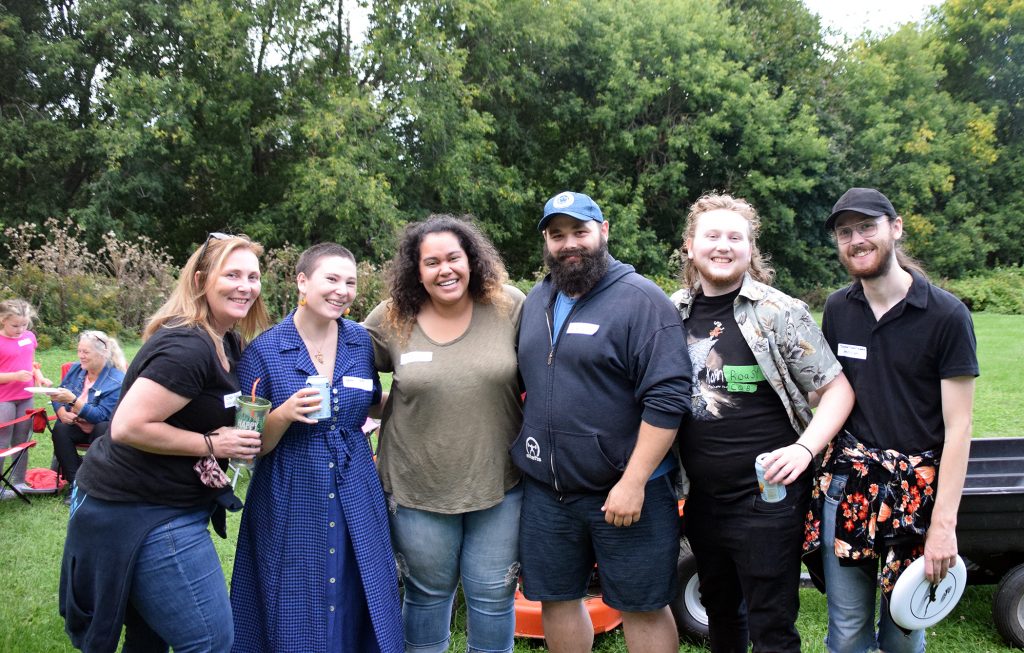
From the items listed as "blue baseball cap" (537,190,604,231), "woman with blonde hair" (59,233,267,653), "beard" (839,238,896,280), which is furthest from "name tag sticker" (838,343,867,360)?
"woman with blonde hair" (59,233,267,653)

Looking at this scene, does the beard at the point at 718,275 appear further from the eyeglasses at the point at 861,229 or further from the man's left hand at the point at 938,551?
the man's left hand at the point at 938,551

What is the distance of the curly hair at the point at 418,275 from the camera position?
9.97 ft

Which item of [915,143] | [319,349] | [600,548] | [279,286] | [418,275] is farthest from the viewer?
[915,143]

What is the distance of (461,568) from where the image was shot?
3.03m

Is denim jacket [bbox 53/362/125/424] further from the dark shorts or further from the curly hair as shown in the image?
the dark shorts

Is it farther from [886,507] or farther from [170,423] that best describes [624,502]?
[170,423]

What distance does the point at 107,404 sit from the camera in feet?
21.8

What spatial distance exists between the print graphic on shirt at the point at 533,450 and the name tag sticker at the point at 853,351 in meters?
1.14

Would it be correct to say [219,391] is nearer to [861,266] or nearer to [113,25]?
[861,266]

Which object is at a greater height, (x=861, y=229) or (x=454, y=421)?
(x=861, y=229)

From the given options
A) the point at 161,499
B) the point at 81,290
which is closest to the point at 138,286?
the point at 81,290

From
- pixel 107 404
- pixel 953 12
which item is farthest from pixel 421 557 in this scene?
pixel 953 12

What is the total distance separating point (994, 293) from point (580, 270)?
24.9 meters

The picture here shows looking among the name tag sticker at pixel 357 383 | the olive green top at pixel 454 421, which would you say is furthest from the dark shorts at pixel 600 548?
the name tag sticker at pixel 357 383
